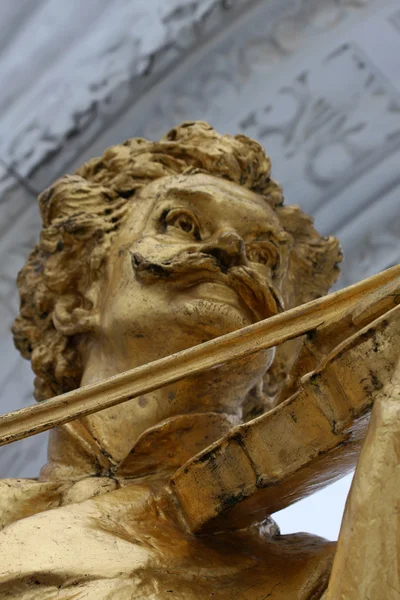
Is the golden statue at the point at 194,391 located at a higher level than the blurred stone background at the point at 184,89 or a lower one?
lower

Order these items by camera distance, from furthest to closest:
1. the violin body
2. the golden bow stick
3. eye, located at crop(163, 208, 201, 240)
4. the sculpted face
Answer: eye, located at crop(163, 208, 201, 240) < the sculpted face < the golden bow stick < the violin body

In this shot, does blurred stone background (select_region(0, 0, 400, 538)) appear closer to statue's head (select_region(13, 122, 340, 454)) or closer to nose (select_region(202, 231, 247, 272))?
statue's head (select_region(13, 122, 340, 454))

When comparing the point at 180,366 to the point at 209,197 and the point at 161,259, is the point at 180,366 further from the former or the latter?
the point at 209,197

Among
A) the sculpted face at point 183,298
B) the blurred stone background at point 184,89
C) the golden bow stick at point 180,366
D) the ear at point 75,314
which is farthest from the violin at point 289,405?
the blurred stone background at point 184,89

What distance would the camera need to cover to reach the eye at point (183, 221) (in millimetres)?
2346

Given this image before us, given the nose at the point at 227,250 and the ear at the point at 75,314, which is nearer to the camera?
the nose at the point at 227,250

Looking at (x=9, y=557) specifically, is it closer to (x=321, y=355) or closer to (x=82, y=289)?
(x=321, y=355)

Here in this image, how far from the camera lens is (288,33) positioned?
3.80m

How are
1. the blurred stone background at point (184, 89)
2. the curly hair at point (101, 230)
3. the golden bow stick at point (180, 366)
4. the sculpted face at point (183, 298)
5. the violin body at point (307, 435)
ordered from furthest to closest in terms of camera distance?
the blurred stone background at point (184, 89) → the curly hair at point (101, 230) → the sculpted face at point (183, 298) → the golden bow stick at point (180, 366) → the violin body at point (307, 435)

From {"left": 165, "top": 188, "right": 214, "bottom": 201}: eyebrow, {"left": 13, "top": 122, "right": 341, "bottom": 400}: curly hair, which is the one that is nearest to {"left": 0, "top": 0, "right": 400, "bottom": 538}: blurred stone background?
{"left": 13, "top": 122, "right": 341, "bottom": 400}: curly hair

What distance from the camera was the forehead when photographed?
7.80 feet

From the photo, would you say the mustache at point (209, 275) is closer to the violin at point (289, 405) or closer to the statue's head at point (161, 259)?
the statue's head at point (161, 259)

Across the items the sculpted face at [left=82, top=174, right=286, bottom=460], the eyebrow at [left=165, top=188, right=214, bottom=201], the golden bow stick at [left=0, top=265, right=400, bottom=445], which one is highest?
the eyebrow at [left=165, top=188, right=214, bottom=201]

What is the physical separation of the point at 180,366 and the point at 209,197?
2.21 ft
